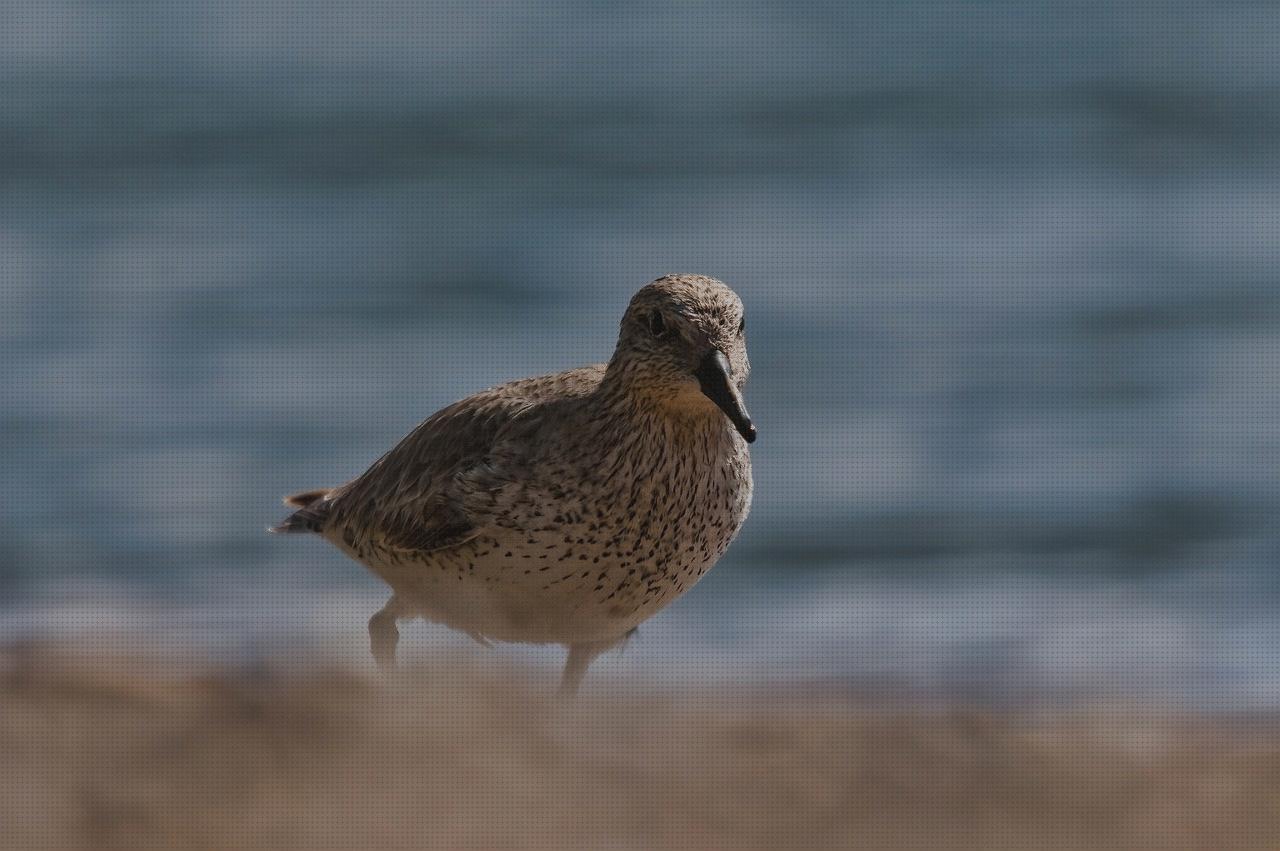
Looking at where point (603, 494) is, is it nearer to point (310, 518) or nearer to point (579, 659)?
point (579, 659)

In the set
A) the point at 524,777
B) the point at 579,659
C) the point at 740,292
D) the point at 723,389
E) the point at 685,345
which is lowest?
the point at 524,777

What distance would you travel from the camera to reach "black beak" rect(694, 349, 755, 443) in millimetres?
6180

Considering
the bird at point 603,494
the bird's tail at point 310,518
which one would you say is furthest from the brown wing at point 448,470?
the bird's tail at point 310,518

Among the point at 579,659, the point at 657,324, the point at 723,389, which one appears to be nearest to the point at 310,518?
the point at 579,659

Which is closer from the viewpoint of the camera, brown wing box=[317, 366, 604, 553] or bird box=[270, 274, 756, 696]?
bird box=[270, 274, 756, 696]

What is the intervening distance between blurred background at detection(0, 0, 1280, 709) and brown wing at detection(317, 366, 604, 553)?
0.58 metres

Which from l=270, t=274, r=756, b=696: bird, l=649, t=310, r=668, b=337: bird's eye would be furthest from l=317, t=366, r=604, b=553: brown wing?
l=649, t=310, r=668, b=337: bird's eye

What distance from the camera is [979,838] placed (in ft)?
16.2

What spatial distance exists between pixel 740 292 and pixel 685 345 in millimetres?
8495

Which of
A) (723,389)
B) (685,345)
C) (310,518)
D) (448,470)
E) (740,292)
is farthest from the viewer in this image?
(740,292)

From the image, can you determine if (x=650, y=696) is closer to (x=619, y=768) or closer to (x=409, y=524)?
(x=409, y=524)

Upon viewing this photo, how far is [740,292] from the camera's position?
15.0 metres

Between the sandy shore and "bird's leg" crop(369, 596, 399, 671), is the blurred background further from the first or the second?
the sandy shore

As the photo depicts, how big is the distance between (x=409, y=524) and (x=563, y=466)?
26.4 inches
